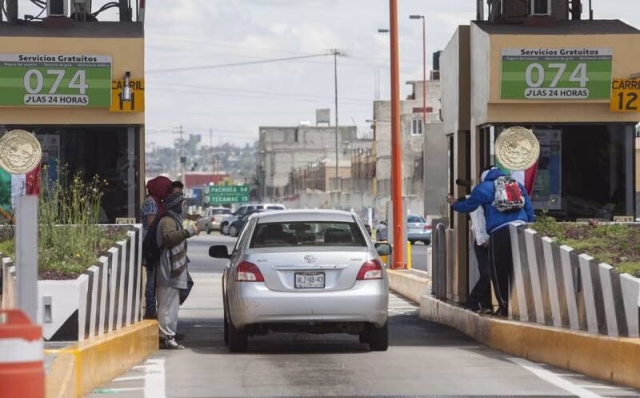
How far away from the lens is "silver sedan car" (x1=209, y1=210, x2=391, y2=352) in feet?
50.9

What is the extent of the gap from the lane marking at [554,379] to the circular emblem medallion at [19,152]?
582 cm

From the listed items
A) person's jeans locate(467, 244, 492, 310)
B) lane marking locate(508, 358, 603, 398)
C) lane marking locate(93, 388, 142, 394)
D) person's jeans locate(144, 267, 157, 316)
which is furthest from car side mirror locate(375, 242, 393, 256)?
lane marking locate(93, 388, 142, 394)

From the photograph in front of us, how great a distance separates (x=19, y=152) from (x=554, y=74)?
6.66 meters

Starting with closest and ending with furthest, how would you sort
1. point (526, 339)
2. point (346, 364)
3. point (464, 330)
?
point (346, 364), point (526, 339), point (464, 330)

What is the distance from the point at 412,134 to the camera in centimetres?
12625

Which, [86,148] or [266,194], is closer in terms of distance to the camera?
[86,148]

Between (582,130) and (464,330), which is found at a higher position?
(582,130)

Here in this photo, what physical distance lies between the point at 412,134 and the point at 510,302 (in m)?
109

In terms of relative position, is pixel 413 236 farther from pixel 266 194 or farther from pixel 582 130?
pixel 266 194

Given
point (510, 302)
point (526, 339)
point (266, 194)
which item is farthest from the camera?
point (266, 194)

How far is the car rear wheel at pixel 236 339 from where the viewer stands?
52.0ft

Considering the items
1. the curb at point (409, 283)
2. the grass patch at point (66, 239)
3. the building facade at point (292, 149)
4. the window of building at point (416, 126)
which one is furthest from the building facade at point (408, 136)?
the grass patch at point (66, 239)

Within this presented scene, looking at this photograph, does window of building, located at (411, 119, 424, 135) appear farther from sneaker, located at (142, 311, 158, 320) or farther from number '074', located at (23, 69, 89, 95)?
sneaker, located at (142, 311, 158, 320)

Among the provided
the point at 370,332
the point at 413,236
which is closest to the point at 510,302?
the point at 370,332
